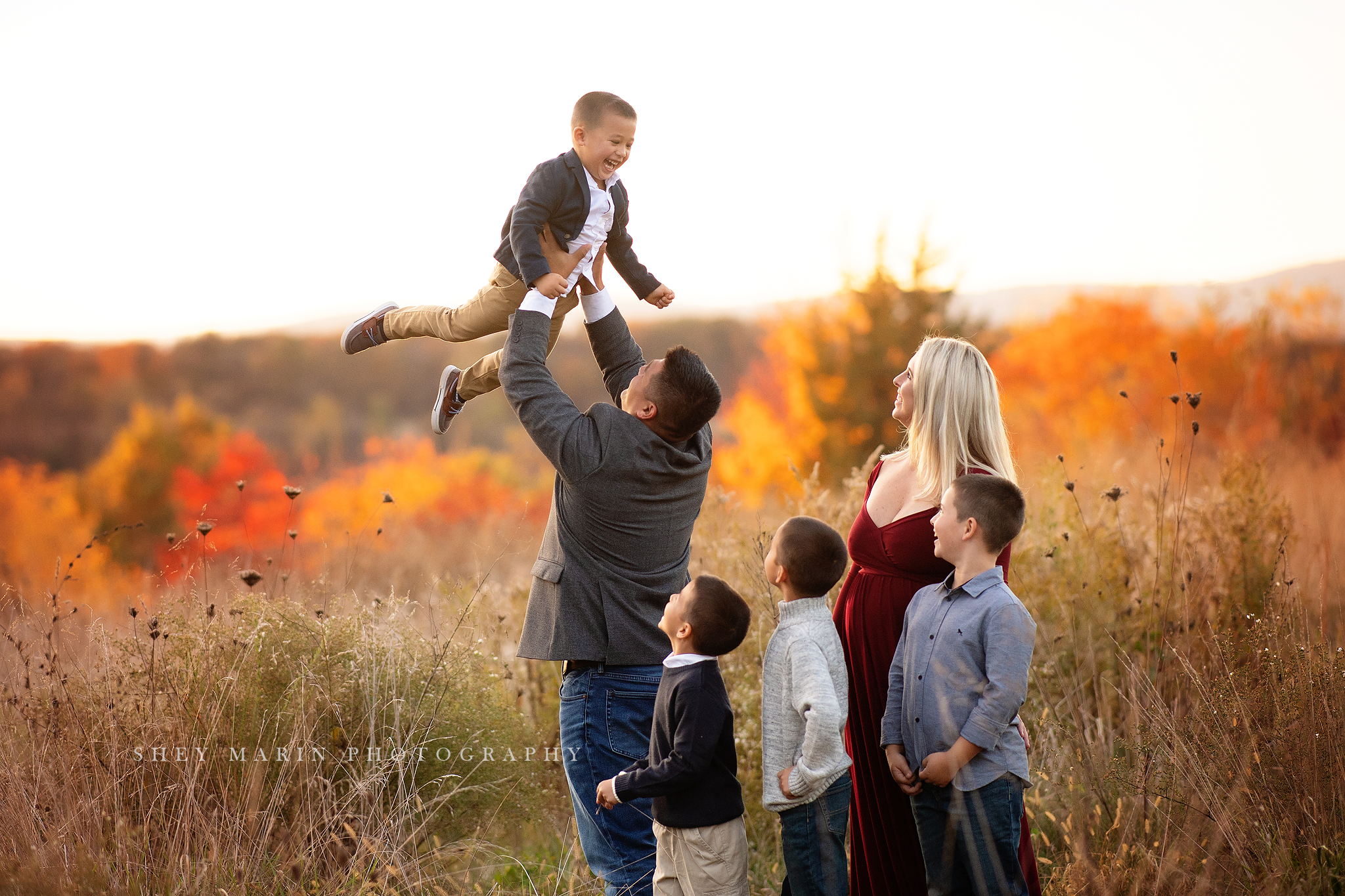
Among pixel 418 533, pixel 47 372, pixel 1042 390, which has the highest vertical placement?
pixel 47 372

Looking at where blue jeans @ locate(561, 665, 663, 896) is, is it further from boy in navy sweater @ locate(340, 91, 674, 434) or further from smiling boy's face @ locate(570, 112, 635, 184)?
smiling boy's face @ locate(570, 112, 635, 184)

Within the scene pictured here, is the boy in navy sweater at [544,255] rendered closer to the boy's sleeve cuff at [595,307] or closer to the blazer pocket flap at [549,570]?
the boy's sleeve cuff at [595,307]

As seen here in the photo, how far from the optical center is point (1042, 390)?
3341 cm

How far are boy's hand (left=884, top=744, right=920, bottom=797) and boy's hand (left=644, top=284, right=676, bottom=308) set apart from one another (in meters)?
1.78

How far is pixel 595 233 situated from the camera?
10.4ft

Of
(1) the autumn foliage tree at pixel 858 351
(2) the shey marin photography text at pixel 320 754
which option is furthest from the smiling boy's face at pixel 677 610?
(1) the autumn foliage tree at pixel 858 351

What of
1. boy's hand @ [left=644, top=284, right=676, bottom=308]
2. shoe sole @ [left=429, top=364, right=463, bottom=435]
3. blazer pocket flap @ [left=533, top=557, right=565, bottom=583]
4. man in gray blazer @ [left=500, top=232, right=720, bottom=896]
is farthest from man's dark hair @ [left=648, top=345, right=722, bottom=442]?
shoe sole @ [left=429, top=364, right=463, bottom=435]

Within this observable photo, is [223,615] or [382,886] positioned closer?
[382,886]

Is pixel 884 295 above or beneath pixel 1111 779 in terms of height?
above

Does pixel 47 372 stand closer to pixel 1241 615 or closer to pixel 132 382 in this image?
pixel 132 382

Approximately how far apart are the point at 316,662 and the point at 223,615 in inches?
19.5

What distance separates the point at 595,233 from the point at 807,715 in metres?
1.79

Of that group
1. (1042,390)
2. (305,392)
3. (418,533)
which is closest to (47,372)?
Result: (305,392)

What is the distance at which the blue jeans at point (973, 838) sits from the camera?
7.57 feet
